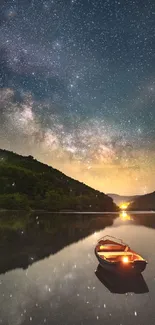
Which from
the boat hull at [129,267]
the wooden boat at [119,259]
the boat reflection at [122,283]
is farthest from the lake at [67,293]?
the wooden boat at [119,259]

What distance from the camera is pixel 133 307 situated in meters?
15.5

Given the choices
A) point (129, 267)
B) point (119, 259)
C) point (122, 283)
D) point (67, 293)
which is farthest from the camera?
point (119, 259)

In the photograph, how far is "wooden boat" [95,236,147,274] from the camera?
20.0m

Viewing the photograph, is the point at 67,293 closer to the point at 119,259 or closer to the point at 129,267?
the point at 129,267

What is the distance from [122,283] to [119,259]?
2.69 m

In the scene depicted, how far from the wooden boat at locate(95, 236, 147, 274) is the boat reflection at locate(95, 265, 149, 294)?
0.72 metres

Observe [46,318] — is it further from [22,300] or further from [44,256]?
[44,256]

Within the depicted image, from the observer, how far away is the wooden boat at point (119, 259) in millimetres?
20047

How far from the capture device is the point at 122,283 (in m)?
20.3

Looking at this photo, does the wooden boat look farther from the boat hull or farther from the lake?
the lake

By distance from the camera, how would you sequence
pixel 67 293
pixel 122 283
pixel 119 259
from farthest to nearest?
pixel 119 259 → pixel 122 283 → pixel 67 293

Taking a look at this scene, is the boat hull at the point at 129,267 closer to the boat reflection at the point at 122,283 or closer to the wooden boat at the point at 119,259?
the wooden boat at the point at 119,259

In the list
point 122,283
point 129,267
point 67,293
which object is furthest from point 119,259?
point 67,293

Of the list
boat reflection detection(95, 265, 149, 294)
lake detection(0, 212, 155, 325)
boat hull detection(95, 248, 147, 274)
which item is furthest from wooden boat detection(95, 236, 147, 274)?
lake detection(0, 212, 155, 325)
